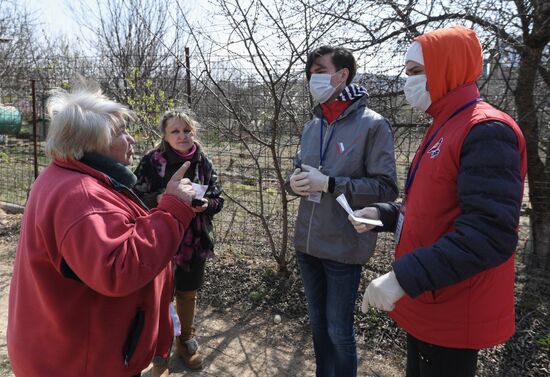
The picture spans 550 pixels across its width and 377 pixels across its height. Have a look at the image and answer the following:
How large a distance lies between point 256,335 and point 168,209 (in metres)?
2.18

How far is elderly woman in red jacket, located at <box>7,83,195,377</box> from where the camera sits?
1354 mm

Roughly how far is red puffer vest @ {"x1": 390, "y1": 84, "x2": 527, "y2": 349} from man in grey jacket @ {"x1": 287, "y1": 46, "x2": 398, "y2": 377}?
23.6 inches

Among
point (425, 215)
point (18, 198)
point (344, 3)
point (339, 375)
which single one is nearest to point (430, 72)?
point (425, 215)

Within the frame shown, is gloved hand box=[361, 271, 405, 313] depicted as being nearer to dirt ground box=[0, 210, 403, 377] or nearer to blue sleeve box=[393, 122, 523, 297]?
blue sleeve box=[393, 122, 523, 297]

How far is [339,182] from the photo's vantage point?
2066 mm

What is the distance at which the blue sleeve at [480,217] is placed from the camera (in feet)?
3.95

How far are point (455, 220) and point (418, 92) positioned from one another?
0.58 m

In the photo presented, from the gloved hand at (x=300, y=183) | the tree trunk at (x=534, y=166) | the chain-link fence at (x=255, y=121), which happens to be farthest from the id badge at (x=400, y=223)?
the tree trunk at (x=534, y=166)

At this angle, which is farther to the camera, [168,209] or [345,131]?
[345,131]

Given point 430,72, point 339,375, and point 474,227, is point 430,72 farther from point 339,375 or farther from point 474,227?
point 339,375

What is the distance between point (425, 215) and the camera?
1.44 m

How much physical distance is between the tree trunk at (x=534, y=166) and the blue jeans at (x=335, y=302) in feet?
7.28

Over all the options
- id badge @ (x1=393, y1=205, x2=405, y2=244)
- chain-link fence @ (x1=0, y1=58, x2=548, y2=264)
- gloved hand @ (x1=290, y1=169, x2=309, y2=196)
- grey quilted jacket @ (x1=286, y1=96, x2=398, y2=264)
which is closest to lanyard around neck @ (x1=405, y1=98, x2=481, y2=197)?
id badge @ (x1=393, y1=205, x2=405, y2=244)

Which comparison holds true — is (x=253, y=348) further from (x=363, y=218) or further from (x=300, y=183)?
(x=363, y=218)
